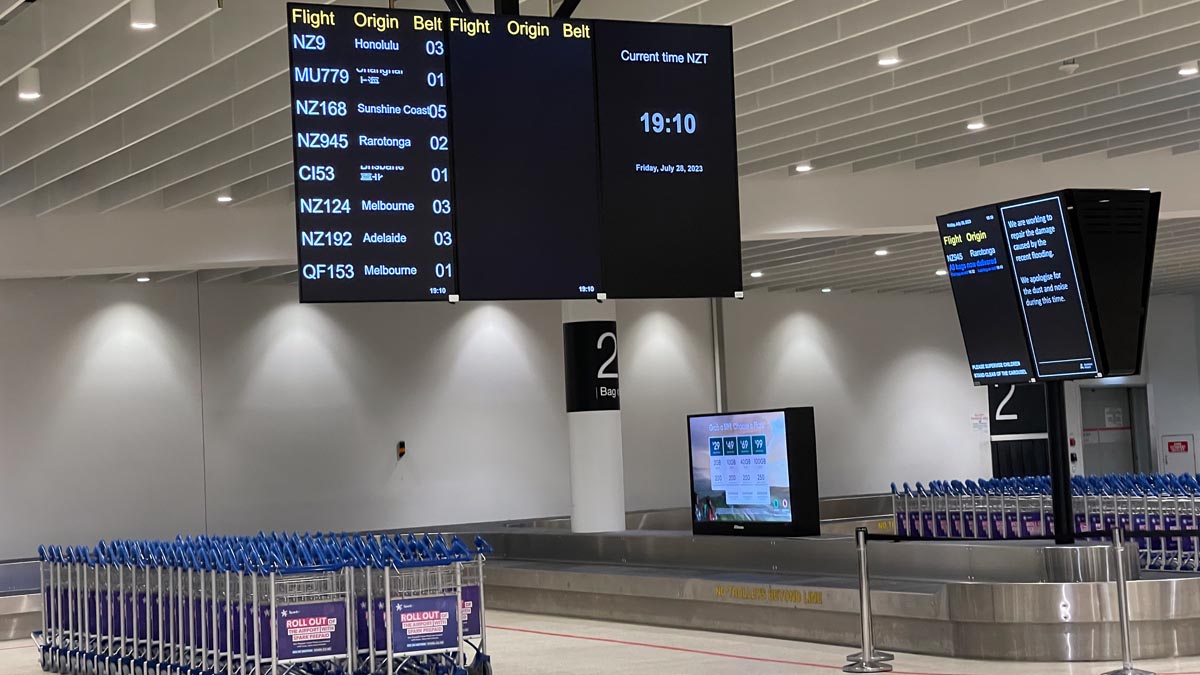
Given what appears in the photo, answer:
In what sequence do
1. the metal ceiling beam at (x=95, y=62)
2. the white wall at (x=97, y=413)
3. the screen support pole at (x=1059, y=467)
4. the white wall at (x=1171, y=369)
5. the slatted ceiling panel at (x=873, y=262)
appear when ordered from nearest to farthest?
the metal ceiling beam at (x=95, y=62) → the screen support pole at (x=1059, y=467) → the white wall at (x=97, y=413) → the slatted ceiling panel at (x=873, y=262) → the white wall at (x=1171, y=369)

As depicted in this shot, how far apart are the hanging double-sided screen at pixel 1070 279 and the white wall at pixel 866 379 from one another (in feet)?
45.2

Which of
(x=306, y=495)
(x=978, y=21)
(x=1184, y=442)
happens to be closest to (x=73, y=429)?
(x=306, y=495)

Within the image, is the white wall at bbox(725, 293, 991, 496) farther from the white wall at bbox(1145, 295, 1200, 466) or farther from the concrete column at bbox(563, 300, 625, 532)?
the concrete column at bbox(563, 300, 625, 532)

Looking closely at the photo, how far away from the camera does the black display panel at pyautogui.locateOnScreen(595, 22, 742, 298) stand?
718 centimetres

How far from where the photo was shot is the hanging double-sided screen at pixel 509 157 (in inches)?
267

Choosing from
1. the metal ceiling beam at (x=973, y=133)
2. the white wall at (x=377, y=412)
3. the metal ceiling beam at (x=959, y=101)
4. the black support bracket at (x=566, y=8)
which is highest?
the metal ceiling beam at (x=959, y=101)

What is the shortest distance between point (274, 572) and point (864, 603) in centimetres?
390

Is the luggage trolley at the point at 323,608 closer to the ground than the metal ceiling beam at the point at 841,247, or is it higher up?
closer to the ground

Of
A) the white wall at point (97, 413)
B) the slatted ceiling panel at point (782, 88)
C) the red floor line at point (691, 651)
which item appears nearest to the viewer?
the red floor line at point (691, 651)

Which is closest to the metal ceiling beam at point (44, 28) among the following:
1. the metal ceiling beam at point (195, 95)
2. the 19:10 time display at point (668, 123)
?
the metal ceiling beam at point (195, 95)

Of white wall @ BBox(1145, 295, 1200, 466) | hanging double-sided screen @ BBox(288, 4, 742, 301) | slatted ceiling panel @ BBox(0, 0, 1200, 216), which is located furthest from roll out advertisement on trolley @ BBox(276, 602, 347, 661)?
white wall @ BBox(1145, 295, 1200, 466)

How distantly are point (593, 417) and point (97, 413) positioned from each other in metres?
6.84

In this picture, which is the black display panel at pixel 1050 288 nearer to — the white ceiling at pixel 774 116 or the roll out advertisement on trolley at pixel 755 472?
the white ceiling at pixel 774 116

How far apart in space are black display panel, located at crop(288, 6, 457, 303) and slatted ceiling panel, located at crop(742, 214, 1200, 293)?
1216 centimetres
